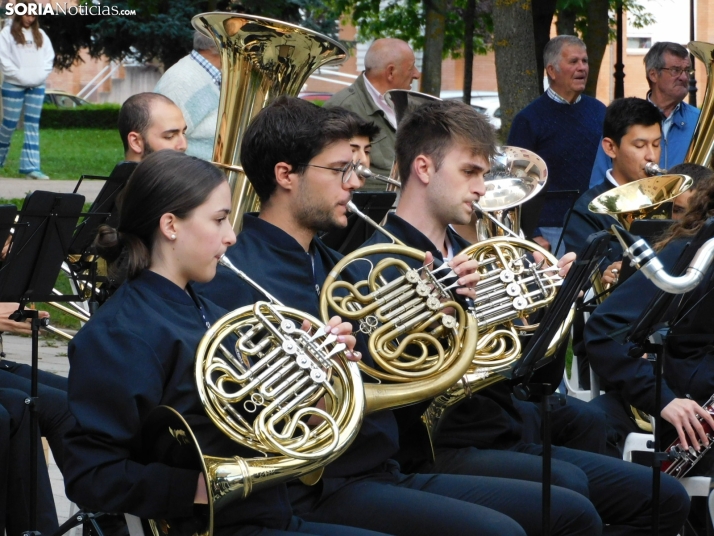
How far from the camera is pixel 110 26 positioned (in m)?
17.0

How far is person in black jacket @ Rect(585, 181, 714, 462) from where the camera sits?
348 centimetres

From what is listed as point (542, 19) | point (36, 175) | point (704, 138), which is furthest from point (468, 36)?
point (704, 138)

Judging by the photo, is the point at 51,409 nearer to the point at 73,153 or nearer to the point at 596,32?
the point at 596,32

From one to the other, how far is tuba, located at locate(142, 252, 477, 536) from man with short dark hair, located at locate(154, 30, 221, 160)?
321 centimetres

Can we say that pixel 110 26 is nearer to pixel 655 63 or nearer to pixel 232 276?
pixel 655 63

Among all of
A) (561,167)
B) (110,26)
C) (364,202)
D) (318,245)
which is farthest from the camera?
(110,26)

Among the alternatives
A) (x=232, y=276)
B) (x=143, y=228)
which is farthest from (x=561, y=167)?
(x=143, y=228)

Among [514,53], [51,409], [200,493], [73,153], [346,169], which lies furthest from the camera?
[73,153]

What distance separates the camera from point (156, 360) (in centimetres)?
247

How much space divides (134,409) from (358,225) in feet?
5.73

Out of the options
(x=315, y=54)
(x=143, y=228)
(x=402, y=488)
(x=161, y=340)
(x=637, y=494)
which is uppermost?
Answer: (x=315, y=54)

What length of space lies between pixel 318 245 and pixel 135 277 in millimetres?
733

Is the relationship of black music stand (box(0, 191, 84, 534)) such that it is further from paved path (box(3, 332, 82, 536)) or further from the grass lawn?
the grass lawn

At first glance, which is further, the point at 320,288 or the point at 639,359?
the point at 639,359
